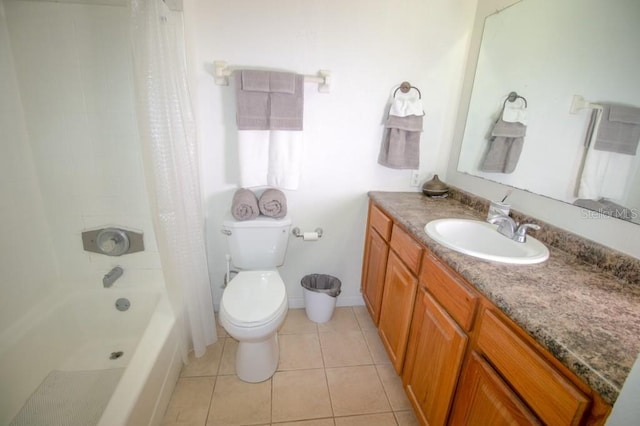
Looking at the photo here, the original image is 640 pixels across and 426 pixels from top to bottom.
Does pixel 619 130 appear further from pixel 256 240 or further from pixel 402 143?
pixel 256 240

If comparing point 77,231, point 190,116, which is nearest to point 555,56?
point 190,116

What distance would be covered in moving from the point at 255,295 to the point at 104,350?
0.93 metres

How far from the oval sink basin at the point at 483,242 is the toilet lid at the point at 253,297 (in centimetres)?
83

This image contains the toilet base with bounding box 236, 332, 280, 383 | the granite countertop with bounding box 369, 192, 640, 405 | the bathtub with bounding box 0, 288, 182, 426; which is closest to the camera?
the granite countertop with bounding box 369, 192, 640, 405

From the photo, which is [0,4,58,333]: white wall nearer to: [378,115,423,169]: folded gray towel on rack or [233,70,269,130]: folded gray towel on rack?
[233,70,269,130]: folded gray towel on rack

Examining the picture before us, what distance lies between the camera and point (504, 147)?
4.85 feet

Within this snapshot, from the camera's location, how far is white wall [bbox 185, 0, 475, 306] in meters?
1.53

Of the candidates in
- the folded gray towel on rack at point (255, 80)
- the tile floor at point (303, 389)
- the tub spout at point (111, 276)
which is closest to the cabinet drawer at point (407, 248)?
the tile floor at point (303, 389)

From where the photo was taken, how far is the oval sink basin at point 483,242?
39.1 inches

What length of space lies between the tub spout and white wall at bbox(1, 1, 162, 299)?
0.17ft

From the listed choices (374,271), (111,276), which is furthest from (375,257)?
(111,276)

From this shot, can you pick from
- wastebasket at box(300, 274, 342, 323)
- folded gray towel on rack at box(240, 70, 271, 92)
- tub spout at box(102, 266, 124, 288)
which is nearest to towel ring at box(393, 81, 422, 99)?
folded gray towel on rack at box(240, 70, 271, 92)

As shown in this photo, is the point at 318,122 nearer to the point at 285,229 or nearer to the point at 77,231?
the point at 285,229

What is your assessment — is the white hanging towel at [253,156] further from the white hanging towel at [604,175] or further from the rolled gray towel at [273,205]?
the white hanging towel at [604,175]
